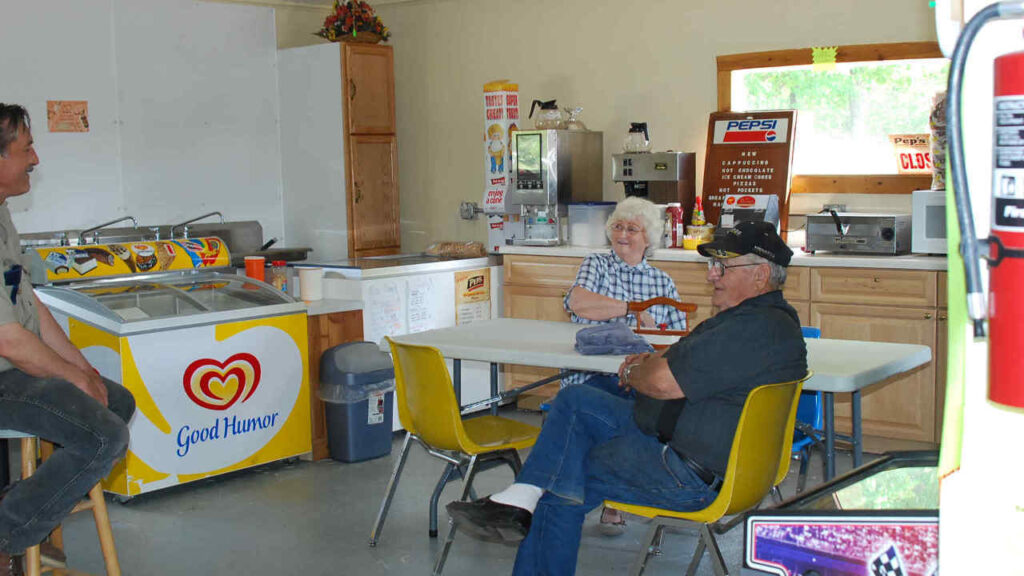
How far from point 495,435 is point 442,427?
0.26m

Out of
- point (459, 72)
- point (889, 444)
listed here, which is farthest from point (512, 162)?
point (889, 444)

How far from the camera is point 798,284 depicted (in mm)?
5246

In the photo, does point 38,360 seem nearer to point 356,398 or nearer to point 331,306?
point 356,398

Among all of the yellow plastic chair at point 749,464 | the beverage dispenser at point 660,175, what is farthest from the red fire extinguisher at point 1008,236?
the beverage dispenser at point 660,175

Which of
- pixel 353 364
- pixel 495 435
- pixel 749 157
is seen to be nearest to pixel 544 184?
pixel 749 157

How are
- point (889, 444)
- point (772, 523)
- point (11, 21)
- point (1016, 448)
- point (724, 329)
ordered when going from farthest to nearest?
point (11, 21) < point (889, 444) < point (724, 329) < point (772, 523) < point (1016, 448)

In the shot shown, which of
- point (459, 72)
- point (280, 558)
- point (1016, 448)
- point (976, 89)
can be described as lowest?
point (280, 558)

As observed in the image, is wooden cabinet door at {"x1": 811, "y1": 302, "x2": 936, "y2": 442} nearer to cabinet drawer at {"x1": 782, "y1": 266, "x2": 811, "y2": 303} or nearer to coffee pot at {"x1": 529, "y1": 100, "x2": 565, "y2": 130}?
cabinet drawer at {"x1": 782, "y1": 266, "x2": 811, "y2": 303}

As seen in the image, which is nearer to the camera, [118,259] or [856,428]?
[856,428]

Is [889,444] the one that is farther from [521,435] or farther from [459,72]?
[459,72]

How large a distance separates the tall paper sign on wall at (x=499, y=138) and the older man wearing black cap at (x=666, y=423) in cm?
315

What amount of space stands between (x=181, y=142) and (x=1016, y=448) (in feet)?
20.5

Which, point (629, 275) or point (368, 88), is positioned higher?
point (368, 88)

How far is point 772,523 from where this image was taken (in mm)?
1616
